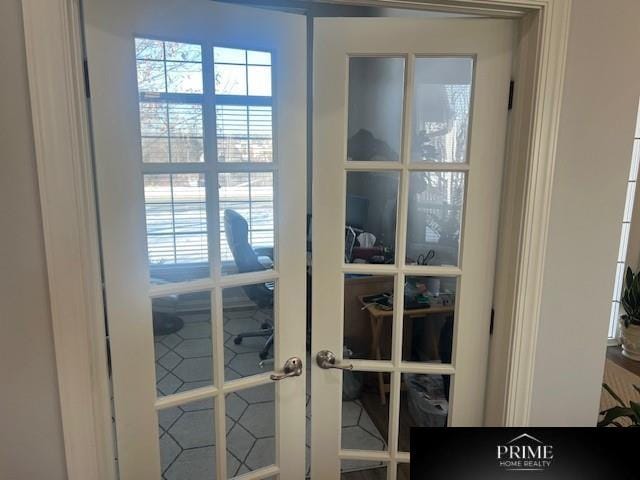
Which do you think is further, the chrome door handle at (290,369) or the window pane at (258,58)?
the chrome door handle at (290,369)

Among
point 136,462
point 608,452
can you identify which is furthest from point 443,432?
point 136,462

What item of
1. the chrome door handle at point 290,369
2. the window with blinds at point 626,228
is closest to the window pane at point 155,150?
the chrome door handle at point 290,369

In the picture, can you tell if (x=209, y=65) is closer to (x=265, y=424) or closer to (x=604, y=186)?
(x=604, y=186)

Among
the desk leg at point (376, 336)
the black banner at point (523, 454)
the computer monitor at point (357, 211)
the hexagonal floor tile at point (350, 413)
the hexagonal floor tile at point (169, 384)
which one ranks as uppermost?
the computer monitor at point (357, 211)

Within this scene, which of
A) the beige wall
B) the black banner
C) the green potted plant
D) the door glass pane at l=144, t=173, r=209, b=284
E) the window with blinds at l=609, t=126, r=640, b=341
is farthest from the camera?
the window with blinds at l=609, t=126, r=640, b=341

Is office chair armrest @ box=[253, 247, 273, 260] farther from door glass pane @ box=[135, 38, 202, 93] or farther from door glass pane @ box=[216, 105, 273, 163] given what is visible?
door glass pane @ box=[135, 38, 202, 93]

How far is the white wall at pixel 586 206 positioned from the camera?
138 cm

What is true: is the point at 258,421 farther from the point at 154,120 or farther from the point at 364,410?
the point at 154,120

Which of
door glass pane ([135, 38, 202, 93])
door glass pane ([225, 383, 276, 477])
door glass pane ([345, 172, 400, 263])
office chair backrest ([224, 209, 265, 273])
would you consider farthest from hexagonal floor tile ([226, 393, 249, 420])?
door glass pane ([135, 38, 202, 93])

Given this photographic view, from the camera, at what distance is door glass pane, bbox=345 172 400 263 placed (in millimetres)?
1515

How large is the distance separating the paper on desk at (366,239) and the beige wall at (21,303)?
0.94 m

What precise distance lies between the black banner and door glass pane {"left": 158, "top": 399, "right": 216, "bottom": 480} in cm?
80

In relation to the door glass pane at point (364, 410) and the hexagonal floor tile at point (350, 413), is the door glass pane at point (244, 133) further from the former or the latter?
the hexagonal floor tile at point (350, 413)

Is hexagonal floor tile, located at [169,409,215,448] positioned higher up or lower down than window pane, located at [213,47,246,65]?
lower down
